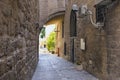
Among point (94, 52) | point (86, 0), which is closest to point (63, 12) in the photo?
point (86, 0)

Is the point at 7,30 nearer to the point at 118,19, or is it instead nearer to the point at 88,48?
the point at 118,19

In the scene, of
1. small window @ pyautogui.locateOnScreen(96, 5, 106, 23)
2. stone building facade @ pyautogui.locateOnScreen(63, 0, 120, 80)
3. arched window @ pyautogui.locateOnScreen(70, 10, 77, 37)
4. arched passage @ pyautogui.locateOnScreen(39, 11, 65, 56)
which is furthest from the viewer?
arched passage @ pyautogui.locateOnScreen(39, 11, 65, 56)

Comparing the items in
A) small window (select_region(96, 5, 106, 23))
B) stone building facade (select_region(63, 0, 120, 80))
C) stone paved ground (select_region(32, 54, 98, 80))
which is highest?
small window (select_region(96, 5, 106, 23))

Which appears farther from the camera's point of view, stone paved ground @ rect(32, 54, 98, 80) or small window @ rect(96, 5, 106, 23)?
stone paved ground @ rect(32, 54, 98, 80)

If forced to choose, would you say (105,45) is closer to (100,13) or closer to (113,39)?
(113,39)

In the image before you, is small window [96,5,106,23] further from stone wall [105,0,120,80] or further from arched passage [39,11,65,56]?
arched passage [39,11,65,56]

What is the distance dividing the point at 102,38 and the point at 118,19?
4.01 feet

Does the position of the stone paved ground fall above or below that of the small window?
below

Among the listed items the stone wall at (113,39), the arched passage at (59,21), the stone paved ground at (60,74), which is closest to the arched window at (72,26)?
the arched passage at (59,21)

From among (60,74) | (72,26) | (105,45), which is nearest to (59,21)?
(72,26)

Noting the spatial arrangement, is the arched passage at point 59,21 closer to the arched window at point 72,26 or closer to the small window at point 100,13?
the arched window at point 72,26

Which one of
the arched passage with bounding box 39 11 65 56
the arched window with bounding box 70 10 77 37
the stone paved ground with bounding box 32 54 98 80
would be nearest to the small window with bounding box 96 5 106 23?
the stone paved ground with bounding box 32 54 98 80

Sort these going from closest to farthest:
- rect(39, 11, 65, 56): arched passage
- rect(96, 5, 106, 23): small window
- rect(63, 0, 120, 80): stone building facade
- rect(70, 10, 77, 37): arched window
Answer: rect(63, 0, 120, 80): stone building facade, rect(96, 5, 106, 23): small window, rect(70, 10, 77, 37): arched window, rect(39, 11, 65, 56): arched passage

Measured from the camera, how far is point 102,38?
247 inches
